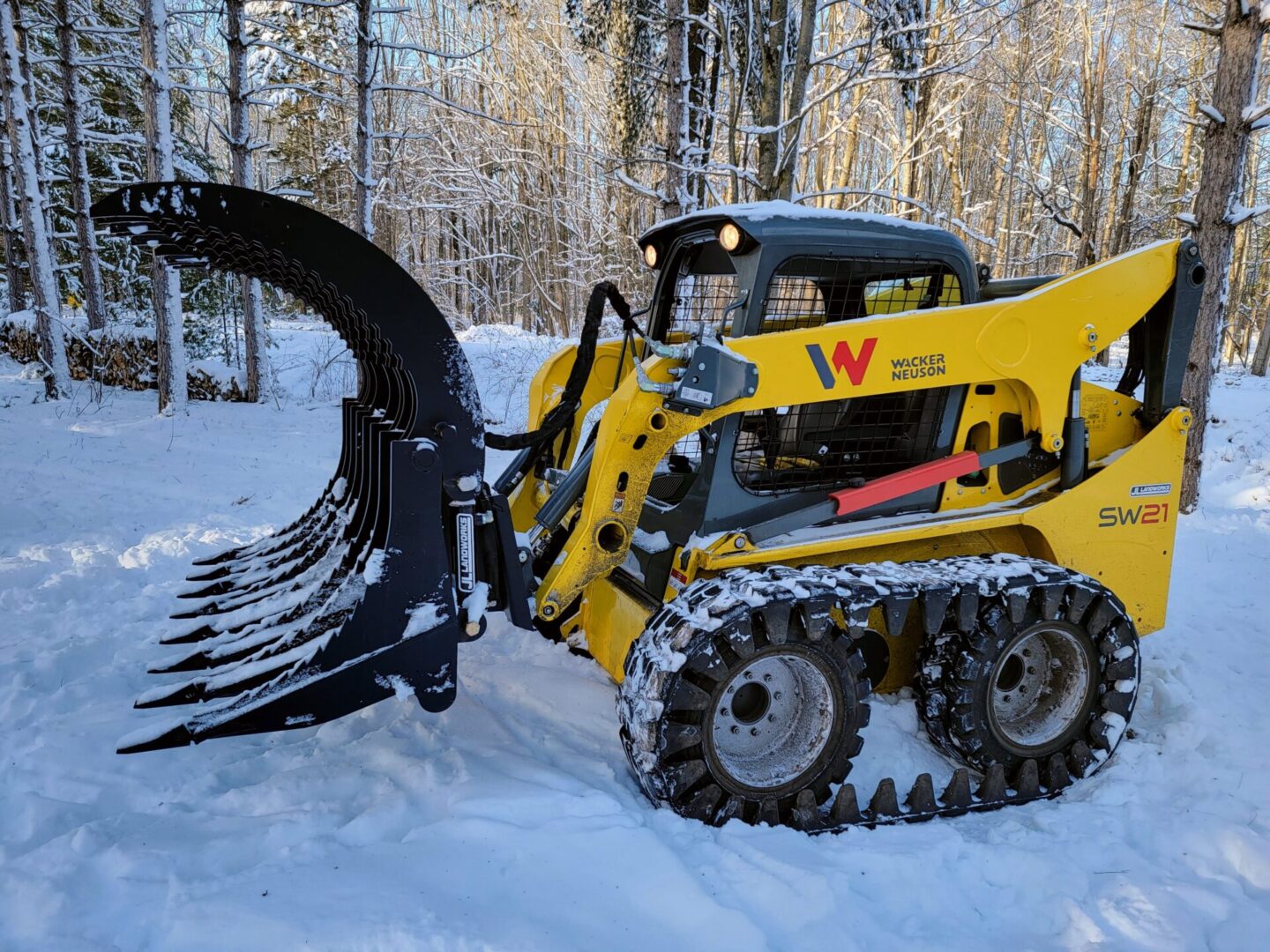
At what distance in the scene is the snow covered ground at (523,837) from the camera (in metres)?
2.23

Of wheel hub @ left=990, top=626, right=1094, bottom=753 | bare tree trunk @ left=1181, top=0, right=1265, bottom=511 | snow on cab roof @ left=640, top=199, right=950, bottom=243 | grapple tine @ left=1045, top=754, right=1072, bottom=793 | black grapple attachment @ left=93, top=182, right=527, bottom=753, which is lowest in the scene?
grapple tine @ left=1045, top=754, right=1072, bottom=793

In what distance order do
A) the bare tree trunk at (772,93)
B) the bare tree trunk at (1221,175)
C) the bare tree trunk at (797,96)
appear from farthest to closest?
1. the bare tree trunk at (772,93)
2. the bare tree trunk at (797,96)
3. the bare tree trunk at (1221,175)

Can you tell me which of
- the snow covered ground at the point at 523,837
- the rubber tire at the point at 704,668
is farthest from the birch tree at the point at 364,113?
the rubber tire at the point at 704,668

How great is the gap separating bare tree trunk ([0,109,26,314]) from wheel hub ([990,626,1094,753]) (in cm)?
1724

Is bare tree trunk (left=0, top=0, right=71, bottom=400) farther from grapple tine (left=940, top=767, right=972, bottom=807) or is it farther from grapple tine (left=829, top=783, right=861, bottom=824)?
grapple tine (left=940, top=767, right=972, bottom=807)

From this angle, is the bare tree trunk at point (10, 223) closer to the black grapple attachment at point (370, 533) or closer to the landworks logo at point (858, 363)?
the black grapple attachment at point (370, 533)

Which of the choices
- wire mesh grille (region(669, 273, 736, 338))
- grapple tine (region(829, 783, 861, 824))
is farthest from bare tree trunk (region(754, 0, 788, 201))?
grapple tine (region(829, 783, 861, 824))

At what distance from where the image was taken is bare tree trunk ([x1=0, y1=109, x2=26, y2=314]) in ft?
48.1

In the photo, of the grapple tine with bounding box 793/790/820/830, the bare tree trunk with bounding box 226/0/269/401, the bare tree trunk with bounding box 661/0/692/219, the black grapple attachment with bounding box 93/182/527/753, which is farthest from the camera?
the bare tree trunk with bounding box 226/0/269/401

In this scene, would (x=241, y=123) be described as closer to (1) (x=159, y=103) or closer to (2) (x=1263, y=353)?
(1) (x=159, y=103)

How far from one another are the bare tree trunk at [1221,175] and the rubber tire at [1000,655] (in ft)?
14.7

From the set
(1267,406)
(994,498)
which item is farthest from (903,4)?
(1267,406)

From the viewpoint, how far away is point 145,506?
6.49m

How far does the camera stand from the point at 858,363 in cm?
309
